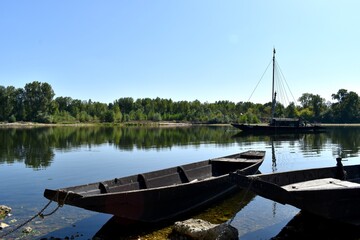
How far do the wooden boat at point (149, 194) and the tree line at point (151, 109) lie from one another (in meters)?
111

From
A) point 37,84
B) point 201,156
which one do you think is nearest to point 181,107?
point 37,84

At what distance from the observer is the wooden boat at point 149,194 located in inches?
372

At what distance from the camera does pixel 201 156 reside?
3159cm

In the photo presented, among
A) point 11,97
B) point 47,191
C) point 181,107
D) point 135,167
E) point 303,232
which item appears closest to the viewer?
point 47,191

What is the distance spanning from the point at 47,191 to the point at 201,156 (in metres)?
23.0

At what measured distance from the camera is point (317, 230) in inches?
414

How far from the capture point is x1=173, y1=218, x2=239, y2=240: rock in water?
928cm

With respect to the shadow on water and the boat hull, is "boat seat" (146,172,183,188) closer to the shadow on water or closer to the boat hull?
the shadow on water

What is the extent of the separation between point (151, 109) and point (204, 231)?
450 ft

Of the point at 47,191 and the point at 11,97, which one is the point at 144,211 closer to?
the point at 47,191

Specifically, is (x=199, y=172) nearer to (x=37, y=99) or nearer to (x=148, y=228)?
(x=148, y=228)

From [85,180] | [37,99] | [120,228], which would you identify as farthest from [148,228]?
[37,99]

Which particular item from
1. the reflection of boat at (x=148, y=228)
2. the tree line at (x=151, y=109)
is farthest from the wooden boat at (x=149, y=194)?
the tree line at (x=151, y=109)

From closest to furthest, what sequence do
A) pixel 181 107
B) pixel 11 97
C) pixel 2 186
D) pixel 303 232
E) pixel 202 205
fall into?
1. pixel 303 232
2. pixel 202 205
3. pixel 2 186
4. pixel 11 97
5. pixel 181 107
